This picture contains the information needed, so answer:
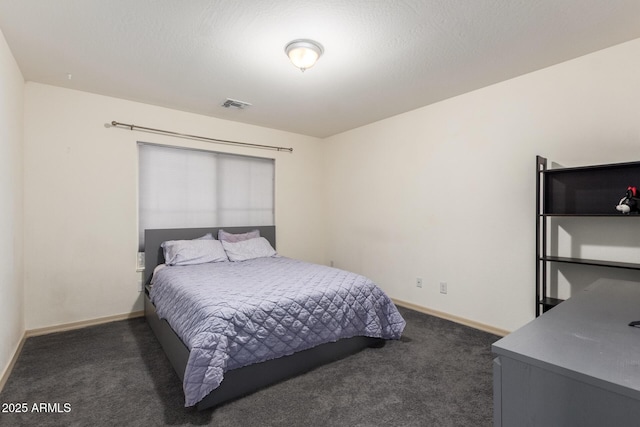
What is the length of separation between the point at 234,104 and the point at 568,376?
353 centimetres

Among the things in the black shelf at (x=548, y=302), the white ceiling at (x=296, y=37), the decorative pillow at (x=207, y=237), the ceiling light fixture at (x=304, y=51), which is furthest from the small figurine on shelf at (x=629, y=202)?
the decorative pillow at (x=207, y=237)

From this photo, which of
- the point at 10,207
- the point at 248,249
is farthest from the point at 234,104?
the point at 10,207

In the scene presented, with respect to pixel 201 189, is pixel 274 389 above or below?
below

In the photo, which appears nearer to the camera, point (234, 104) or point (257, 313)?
point (257, 313)

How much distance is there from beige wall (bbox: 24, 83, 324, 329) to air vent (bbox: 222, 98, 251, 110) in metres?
0.65

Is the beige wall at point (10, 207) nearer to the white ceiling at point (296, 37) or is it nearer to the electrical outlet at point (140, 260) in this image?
the white ceiling at point (296, 37)

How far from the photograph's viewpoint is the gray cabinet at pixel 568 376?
0.74 meters

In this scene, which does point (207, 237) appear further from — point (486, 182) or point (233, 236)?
point (486, 182)

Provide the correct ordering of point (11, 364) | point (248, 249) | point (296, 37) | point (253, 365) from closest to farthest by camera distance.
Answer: point (253, 365), point (296, 37), point (11, 364), point (248, 249)

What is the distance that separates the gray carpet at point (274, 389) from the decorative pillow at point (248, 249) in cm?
122

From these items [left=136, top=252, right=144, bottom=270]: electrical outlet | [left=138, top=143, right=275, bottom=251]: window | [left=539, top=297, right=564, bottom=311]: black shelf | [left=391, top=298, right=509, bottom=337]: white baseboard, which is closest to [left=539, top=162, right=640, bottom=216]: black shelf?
[left=539, top=297, right=564, bottom=311]: black shelf

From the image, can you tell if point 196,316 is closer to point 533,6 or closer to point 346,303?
point 346,303

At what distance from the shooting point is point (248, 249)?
3.80 meters

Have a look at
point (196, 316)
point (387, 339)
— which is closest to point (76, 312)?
point (196, 316)
